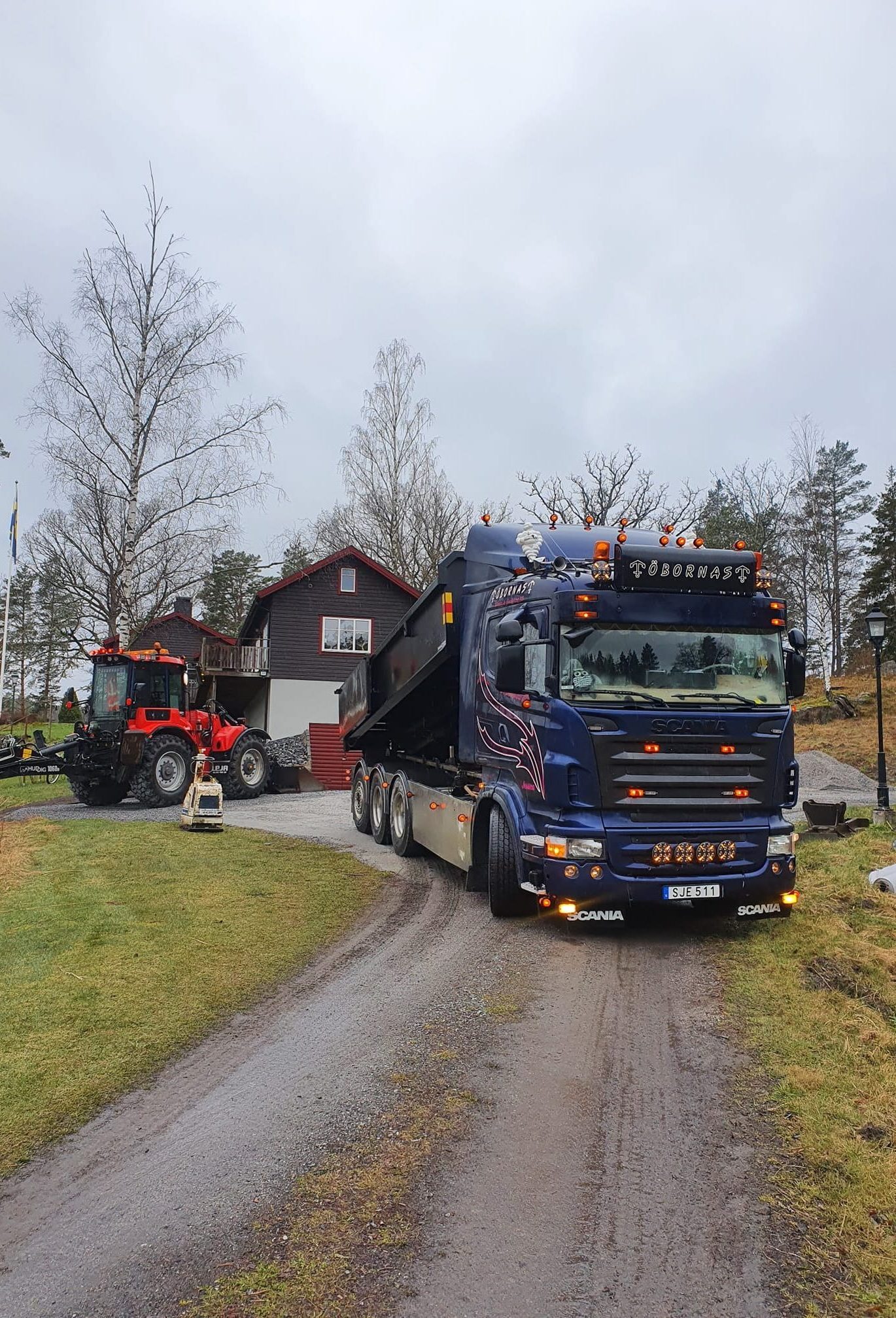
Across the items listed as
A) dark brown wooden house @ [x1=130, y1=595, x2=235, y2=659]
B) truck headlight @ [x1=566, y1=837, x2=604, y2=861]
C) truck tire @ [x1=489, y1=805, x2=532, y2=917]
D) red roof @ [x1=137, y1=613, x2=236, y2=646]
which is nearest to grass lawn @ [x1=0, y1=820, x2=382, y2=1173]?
truck tire @ [x1=489, y1=805, x2=532, y2=917]

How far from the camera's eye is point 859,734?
26266 mm

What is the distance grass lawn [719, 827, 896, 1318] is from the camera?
332 centimetres

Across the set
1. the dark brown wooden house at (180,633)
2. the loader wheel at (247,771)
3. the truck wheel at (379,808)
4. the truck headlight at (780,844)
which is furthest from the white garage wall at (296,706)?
the truck headlight at (780,844)

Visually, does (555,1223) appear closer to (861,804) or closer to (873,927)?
(873,927)

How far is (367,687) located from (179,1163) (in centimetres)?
1032

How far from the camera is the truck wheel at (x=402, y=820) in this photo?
1249 cm

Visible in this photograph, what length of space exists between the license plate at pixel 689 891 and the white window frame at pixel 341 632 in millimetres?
27691

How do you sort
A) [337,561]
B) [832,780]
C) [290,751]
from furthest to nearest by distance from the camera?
[337,561], [290,751], [832,780]

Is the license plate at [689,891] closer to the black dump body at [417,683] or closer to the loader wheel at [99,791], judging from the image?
the black dump body at [417,683]

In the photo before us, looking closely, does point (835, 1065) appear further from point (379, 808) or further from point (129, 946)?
point (379, 808)

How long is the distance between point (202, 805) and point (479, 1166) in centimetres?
1157

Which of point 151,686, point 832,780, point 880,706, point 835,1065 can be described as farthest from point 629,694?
point 832,780

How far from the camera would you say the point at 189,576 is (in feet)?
99.2

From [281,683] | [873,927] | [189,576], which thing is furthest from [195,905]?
[281,683]
